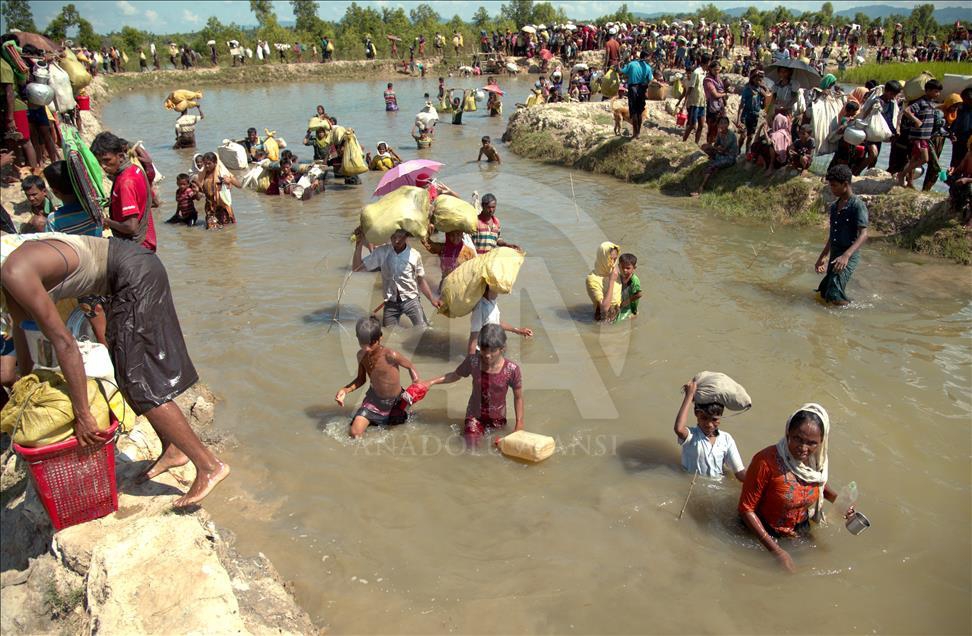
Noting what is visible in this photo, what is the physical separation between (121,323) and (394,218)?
292cm

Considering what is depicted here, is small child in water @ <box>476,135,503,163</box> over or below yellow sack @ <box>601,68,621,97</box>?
below

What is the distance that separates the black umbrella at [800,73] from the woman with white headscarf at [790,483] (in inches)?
349

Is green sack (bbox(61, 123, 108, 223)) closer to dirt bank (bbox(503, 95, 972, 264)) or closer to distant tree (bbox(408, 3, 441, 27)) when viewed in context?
dirt bank (bbox(503, 95, 972, 264))

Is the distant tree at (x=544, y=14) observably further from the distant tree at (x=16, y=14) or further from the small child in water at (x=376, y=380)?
the small child in water at (x=376, y=380)

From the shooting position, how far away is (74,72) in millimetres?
10242

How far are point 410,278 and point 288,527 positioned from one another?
9.18ft

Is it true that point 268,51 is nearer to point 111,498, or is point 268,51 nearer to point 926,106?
point 926,106

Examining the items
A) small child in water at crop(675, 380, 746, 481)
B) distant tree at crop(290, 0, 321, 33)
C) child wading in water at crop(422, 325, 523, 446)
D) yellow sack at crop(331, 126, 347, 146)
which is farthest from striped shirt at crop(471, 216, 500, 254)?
distant tree at crop(290, 0, 321, 33)

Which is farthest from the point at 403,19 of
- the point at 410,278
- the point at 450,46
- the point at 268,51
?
the point at 410,278

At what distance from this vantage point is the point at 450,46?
1692 inches

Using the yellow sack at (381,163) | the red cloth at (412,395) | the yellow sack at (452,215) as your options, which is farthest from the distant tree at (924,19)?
the red cloth at (412,395)

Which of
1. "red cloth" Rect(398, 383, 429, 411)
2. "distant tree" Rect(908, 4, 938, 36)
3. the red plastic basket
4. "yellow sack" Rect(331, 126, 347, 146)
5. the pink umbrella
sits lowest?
"red cloth" Rect(398, 383, 429, 411)

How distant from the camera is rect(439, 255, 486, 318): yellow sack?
209 inches

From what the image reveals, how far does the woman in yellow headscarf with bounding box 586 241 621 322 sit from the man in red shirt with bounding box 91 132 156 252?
165 inches
